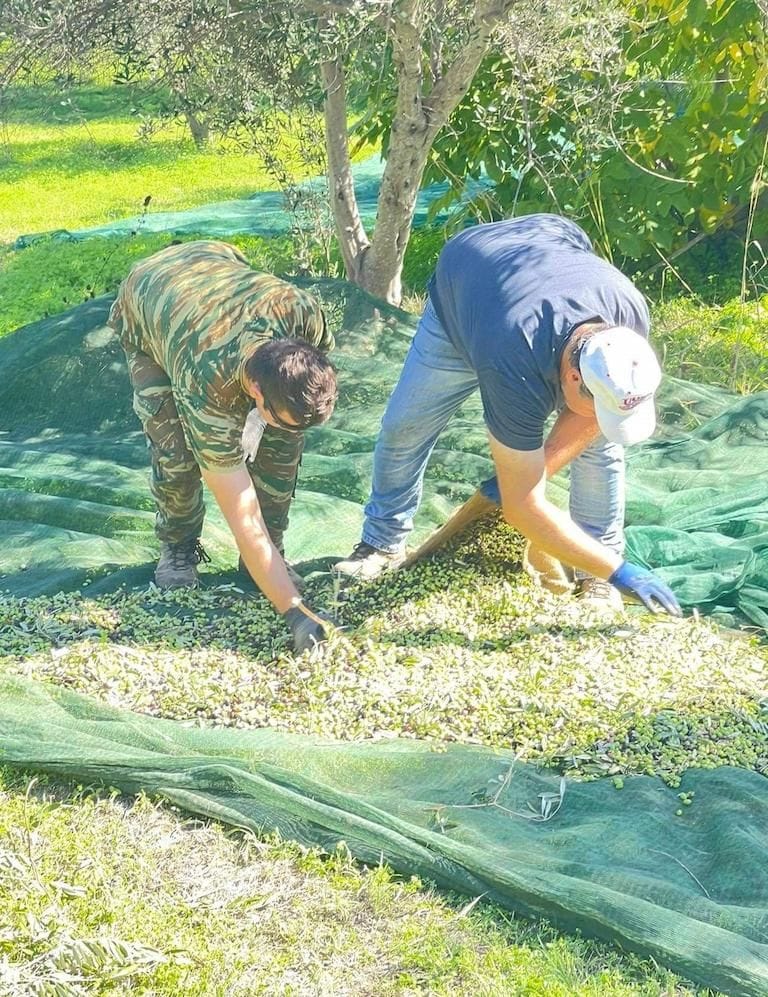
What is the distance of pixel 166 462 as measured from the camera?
4418 mm

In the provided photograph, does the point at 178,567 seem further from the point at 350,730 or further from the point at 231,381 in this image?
the point at 350,730

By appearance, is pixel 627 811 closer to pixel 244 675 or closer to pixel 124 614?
pixel 244 675

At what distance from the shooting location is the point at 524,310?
11.3 feet

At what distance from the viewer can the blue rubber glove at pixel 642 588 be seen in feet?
12.6

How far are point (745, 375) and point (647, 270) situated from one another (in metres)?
2.24

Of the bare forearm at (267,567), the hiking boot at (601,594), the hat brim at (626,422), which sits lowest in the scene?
the hiking boot at (601,594)

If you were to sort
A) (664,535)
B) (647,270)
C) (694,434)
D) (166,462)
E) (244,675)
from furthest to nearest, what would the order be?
(647,270) < (694,434) < (664,535) < (166,462) < (244,675)

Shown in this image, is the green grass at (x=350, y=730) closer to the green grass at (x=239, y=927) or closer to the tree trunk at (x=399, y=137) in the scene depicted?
the green grass at (x=239, y=927)

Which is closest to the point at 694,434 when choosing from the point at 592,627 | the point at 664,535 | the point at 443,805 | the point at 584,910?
the point at 664,535

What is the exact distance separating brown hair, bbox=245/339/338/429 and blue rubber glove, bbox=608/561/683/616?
109 centimetres

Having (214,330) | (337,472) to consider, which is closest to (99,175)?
(337,472)

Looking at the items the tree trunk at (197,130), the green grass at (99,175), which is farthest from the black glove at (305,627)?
the green grass at (99,175)

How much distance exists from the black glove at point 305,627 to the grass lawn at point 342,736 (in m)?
0.05

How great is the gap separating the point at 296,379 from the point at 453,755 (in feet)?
3.84
